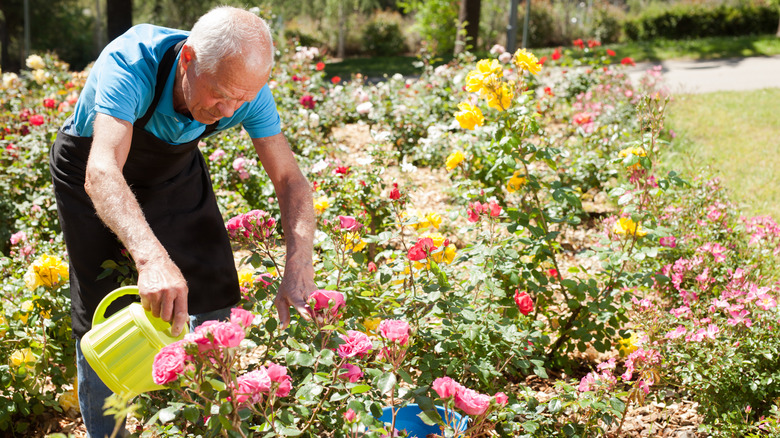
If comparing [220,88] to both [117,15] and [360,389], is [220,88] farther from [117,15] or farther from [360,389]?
[117,15]

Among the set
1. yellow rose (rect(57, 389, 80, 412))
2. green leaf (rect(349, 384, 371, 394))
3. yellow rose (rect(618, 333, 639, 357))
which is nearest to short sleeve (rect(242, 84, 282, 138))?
green leaf (rect(349, 384, 371, 394))

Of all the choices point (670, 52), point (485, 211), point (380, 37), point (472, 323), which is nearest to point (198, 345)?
point (472, 323)

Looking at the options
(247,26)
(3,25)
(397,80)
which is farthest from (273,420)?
(3,25)

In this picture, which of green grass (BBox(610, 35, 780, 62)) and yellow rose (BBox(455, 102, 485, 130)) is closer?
yellow rose (BBox(455, 102, 485, 130))

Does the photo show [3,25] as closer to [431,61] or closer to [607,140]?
[431,61]

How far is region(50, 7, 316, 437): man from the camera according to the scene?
4.53 ft

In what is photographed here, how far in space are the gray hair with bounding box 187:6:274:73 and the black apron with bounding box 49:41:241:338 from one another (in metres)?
0.21

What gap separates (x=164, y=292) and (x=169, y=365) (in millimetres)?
180

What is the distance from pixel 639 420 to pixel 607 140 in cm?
255

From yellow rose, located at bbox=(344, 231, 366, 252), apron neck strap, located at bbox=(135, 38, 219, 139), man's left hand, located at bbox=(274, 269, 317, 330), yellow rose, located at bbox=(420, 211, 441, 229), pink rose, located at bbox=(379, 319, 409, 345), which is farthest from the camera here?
yellow rose, located at bbox=(420, 211, 441, 229)

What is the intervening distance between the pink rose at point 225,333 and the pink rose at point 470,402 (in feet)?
1.54

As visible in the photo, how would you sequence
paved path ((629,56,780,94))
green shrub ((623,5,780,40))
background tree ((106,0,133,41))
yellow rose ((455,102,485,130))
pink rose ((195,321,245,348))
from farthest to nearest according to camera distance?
green shrub ((623,5,780,40))
background tree ((106,0,133,41))
paved path ((629,56,780,94))
yellow rose ((455,102,485,130))
pink rose ((195,321,245,348))

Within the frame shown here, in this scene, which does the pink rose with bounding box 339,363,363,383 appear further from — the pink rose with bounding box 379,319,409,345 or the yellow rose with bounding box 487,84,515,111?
the yellow rose with bounding box 487,84,515,111

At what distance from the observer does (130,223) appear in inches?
52.4
